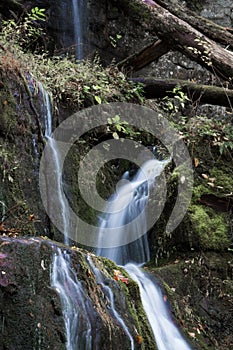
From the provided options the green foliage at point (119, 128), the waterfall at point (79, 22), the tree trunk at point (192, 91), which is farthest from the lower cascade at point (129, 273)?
the waterfall at point (79, 22)

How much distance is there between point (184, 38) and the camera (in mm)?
7195

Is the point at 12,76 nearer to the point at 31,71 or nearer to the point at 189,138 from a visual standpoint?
the point at 31,71

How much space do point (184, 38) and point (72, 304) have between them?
5025 mm

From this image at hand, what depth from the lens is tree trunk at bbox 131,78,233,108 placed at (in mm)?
7209

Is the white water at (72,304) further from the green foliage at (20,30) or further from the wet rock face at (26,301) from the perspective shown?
the green foliage at (20,30)

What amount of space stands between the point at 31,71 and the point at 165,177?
2.17m

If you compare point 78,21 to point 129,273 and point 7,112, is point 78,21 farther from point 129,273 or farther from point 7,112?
point 129,273

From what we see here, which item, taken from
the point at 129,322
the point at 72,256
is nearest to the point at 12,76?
the point at 72,256

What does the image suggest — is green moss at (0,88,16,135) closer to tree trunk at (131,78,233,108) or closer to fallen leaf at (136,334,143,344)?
fallen leaf at (136,334,143,344)

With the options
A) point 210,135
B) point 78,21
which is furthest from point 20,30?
point 210,135

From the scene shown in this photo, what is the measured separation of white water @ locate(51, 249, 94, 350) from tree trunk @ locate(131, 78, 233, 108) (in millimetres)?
4373

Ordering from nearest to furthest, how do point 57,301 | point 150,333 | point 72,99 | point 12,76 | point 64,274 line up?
point 57,301 < point 64,274 < point 150,333 < point 12,76 < point 72,99

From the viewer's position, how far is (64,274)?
11.0 feet

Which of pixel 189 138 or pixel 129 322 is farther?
pixel 189 138
